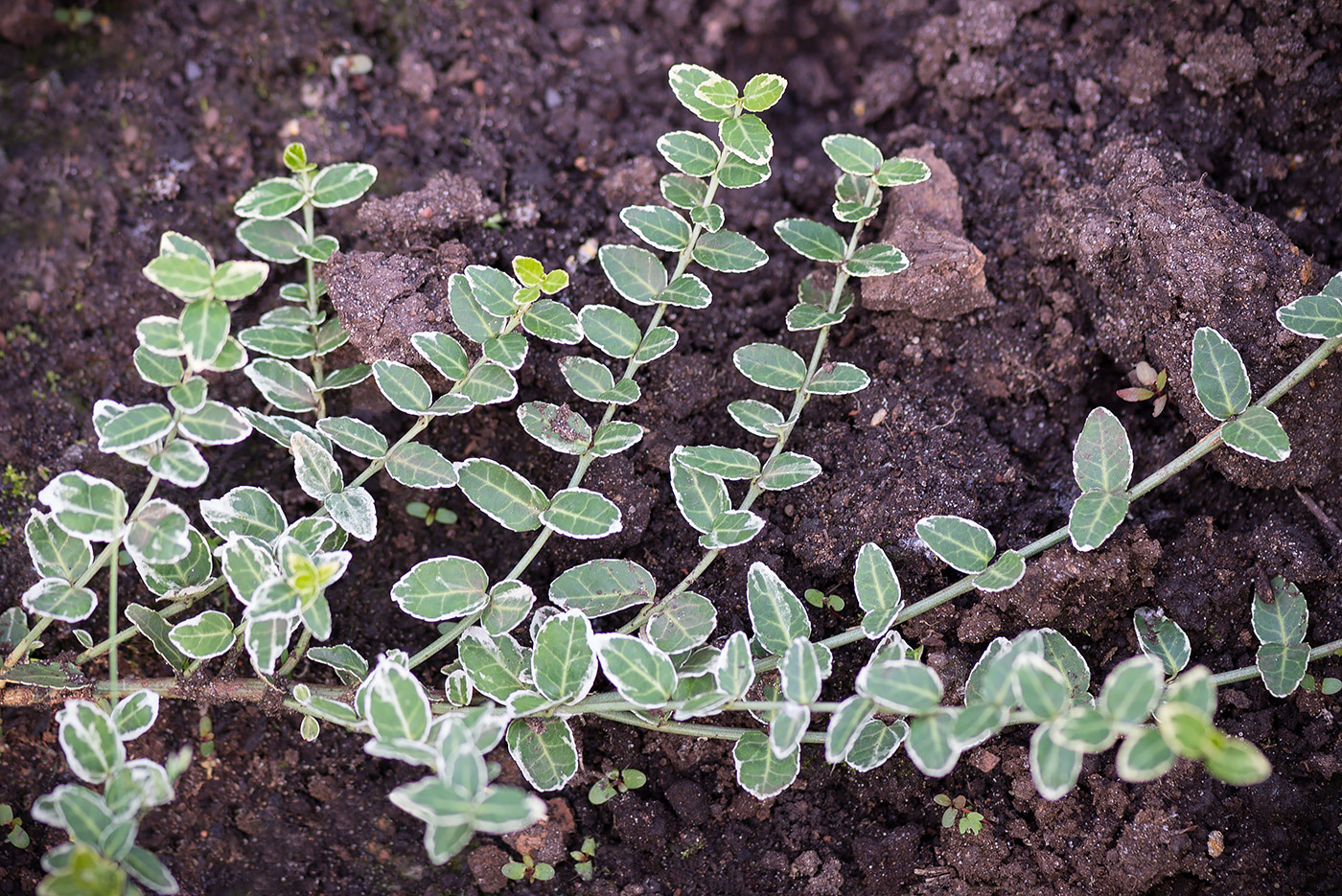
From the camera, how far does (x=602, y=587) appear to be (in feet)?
7.12

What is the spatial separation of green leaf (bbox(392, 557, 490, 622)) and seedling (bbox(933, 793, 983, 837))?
3.83 ft

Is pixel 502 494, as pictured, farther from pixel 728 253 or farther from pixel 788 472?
pixel 728 253

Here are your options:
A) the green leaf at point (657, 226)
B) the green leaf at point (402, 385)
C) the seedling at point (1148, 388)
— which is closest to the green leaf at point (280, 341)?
the green leaf at point (402, 385)

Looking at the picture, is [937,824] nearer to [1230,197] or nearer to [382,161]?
[1230,197]

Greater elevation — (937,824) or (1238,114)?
(1238,114)

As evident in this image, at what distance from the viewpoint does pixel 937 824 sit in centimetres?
230

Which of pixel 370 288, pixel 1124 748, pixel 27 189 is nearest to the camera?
pixel 1124 748

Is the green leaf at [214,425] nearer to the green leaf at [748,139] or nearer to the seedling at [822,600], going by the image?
the green leaf at [748,139]

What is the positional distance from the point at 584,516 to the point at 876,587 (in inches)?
25.7

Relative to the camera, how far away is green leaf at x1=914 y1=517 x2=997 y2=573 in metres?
2.09

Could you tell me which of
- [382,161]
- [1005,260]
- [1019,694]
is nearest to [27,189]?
[382,161]

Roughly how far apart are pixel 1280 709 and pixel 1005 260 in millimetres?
1261

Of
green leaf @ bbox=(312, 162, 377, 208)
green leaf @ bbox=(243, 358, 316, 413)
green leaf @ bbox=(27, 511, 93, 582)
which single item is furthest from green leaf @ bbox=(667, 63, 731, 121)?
green leaf @ bbox=(27, 511, 93, 582)

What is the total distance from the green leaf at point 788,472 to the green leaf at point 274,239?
4.00ft
